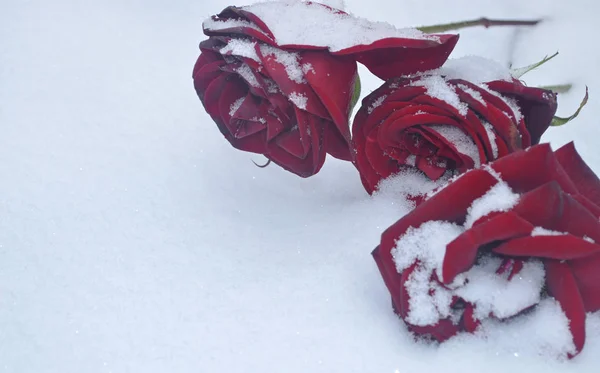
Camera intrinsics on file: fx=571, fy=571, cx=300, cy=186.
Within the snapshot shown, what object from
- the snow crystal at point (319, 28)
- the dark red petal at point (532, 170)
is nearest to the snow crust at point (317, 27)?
the snow crystal at point (319, 28)

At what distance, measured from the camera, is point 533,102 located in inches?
12.7

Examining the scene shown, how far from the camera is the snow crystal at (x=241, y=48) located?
333 millimetres

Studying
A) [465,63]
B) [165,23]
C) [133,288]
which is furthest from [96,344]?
[165,23]

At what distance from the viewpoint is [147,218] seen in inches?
15.2

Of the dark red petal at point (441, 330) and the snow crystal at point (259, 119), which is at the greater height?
the snow crystal at point (259, 119)

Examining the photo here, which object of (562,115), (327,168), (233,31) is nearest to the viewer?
(233,31)

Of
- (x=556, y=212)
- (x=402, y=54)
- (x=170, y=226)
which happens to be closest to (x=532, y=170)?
(x=556, y=212)

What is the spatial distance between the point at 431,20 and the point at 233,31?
1.14 ft

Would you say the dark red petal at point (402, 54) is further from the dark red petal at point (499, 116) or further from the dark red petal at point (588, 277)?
the dark red petal at point (588, 277)

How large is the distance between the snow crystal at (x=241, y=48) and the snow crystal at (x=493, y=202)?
15 centimetres

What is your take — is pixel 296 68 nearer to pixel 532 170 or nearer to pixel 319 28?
pixel 319 28

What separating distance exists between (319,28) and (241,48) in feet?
0.16

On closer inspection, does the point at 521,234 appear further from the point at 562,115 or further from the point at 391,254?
the point at 562,115

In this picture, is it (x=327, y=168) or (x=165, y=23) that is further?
(x=165, y=23)
